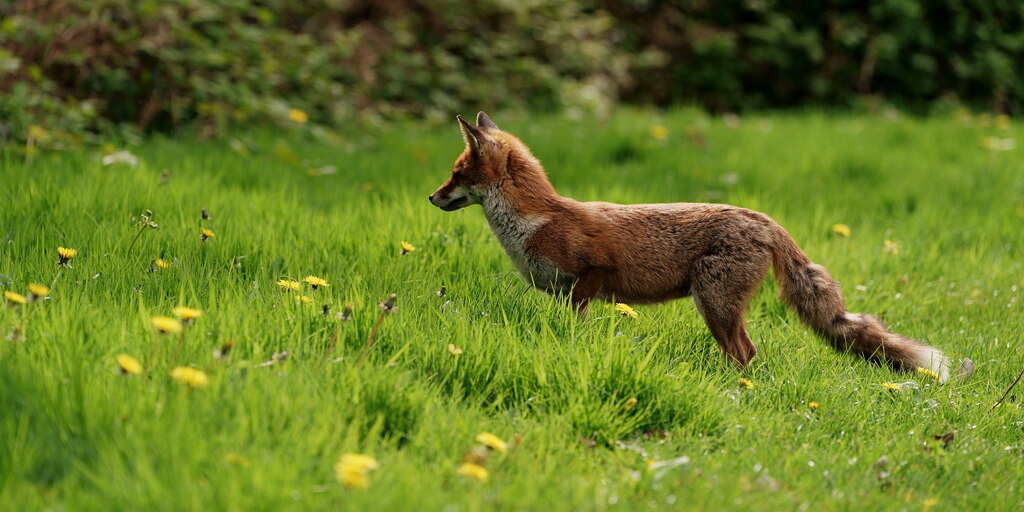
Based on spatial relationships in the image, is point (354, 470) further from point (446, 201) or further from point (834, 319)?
point (834, 319)

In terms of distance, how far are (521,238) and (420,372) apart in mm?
1155

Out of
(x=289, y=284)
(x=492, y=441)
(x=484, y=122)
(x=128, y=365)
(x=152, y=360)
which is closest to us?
(x=128, y=365)

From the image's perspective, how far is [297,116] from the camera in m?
8.47

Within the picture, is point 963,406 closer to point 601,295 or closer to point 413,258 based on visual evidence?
point 601,295

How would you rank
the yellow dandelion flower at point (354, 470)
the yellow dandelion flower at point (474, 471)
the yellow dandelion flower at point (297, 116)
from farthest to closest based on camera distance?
1. the yellow dandelion flower at point (297, 116)
2. the yellow dandelion flower at point (474, 471)
3. the yellow dandelion flower at point (354, 470)

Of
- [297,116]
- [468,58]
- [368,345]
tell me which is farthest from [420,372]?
[468,58]

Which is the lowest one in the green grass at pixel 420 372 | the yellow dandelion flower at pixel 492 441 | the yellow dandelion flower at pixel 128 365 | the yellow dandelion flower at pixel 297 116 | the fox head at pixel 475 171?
the yellow dandelion flower at pixel 297 116

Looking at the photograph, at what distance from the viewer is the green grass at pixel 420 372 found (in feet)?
10.4

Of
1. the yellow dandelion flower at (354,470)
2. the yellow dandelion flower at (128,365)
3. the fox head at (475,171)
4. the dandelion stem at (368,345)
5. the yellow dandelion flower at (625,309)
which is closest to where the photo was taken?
the yellow dandelion flower at (354,470)

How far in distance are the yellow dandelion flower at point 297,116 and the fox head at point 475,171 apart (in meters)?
3.72

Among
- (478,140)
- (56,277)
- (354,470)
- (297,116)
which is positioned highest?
(478,140)

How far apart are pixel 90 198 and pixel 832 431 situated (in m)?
4.10

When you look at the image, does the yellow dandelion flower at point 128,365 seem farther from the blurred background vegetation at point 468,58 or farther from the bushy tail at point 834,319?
the blurred background vegetation at point 468,58

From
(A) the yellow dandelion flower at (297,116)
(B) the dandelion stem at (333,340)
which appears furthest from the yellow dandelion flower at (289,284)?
(A) the yellow dandelion flower at (297,116)
